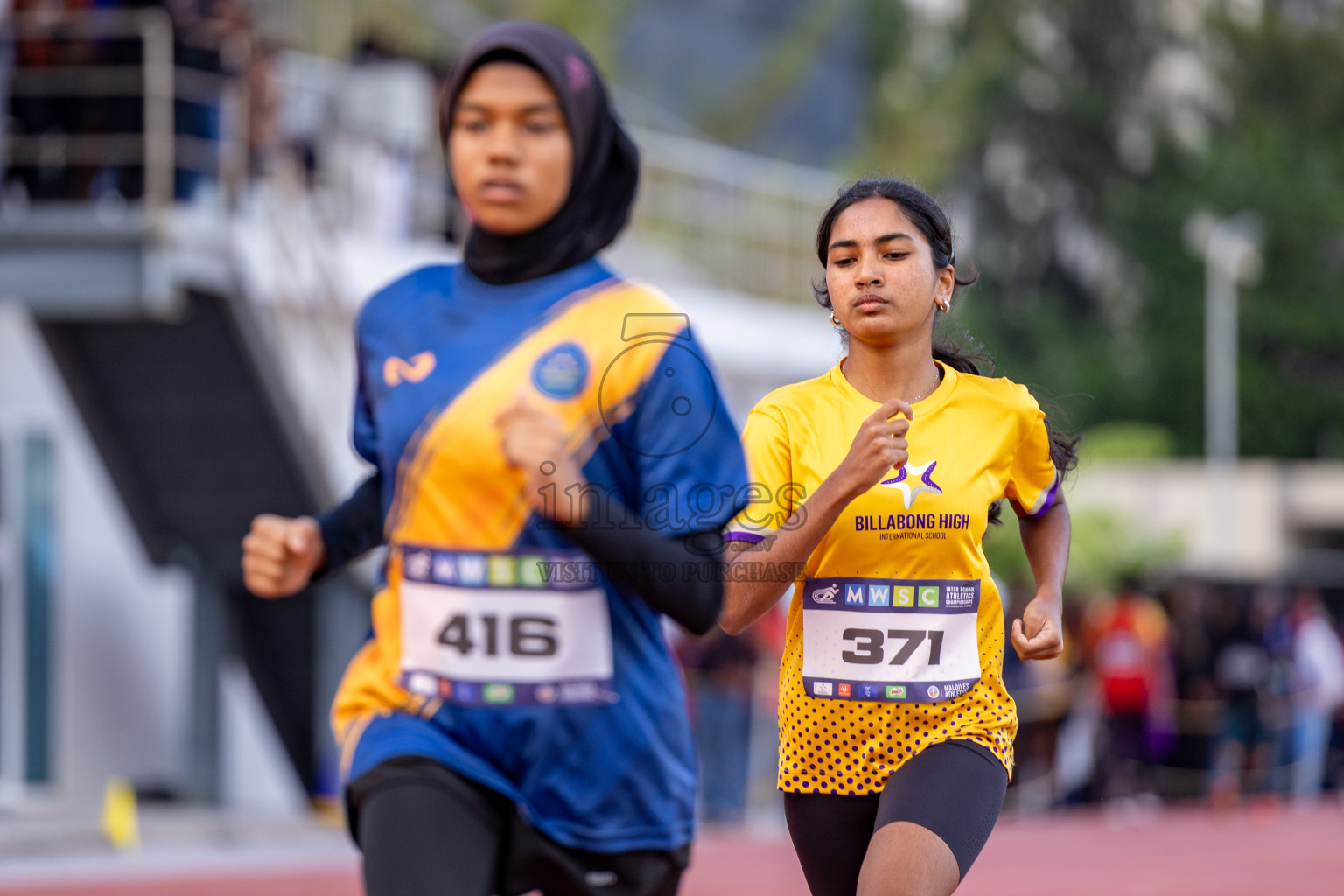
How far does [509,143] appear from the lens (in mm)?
3391

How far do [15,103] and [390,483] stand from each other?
28.2 feet

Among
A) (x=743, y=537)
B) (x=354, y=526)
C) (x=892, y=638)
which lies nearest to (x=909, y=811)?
(x=892, y=638)

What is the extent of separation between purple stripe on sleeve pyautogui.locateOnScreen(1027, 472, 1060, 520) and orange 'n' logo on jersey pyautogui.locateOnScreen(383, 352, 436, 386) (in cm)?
120

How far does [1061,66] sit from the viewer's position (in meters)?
47.8

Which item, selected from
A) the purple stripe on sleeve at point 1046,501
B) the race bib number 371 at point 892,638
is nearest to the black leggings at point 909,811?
the race bib number 371 at point 892,638

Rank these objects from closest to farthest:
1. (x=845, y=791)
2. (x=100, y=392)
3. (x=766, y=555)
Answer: (x=766, y=555)
(x=845, y=791)
(x=100, y=392)

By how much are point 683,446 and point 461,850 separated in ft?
2.69

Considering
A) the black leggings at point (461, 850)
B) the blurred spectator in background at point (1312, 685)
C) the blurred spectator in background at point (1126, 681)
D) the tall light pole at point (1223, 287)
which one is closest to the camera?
the black leggings at point (461, 850)

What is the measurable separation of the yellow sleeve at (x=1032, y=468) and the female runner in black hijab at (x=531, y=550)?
1.81 feet

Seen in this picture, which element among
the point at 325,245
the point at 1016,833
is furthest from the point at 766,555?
the point at 1016,833

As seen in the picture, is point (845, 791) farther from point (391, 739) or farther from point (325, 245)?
point (325, 245)

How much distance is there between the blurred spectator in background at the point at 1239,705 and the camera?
1706 centimetres

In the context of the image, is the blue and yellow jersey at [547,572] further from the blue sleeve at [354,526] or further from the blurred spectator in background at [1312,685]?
the blurred spectator in background at [1312,685]

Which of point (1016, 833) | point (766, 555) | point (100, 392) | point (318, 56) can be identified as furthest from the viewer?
point (318, 56)
